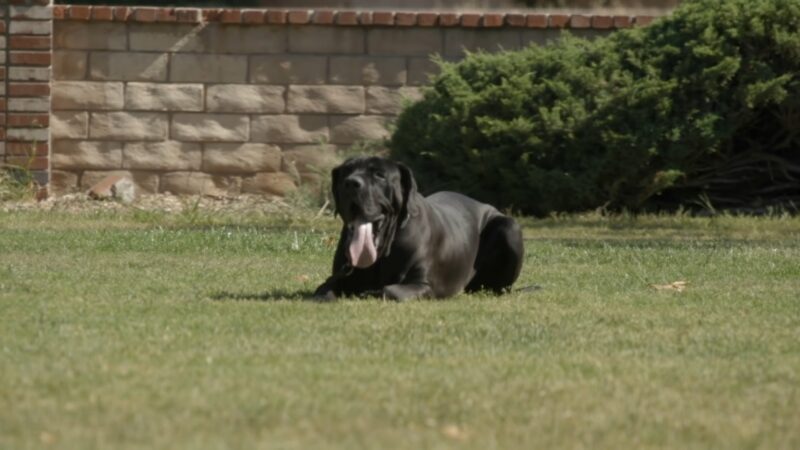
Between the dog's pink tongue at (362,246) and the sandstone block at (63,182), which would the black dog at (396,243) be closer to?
the dog's pink tongue at (362,246)

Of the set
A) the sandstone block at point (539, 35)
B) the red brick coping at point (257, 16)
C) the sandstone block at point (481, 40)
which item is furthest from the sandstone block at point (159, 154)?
the sandstone block at point (539, 35)

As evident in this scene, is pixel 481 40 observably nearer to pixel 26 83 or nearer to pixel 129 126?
pixel 129 126

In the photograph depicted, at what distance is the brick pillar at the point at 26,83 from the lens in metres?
17.2

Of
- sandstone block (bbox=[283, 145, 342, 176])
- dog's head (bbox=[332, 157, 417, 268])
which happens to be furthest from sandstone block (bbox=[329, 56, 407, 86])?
dog's head (bbox=[332, 157, 417, 268])

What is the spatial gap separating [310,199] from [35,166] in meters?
2.92

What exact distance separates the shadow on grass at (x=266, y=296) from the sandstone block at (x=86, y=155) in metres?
8.35

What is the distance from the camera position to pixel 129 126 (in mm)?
17766

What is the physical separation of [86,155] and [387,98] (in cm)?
331

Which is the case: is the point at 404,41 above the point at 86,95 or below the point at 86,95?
above

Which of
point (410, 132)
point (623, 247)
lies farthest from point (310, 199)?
point (623, 247)

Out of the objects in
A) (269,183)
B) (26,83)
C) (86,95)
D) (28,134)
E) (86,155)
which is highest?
(26,83)

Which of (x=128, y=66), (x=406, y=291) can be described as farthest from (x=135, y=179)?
(x=406, y=291)

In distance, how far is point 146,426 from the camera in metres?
→ 5.60

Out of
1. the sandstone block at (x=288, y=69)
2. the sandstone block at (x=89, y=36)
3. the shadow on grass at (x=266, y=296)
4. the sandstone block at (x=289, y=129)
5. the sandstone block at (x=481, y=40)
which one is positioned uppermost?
the sandstone block at (x=481, y=40)
